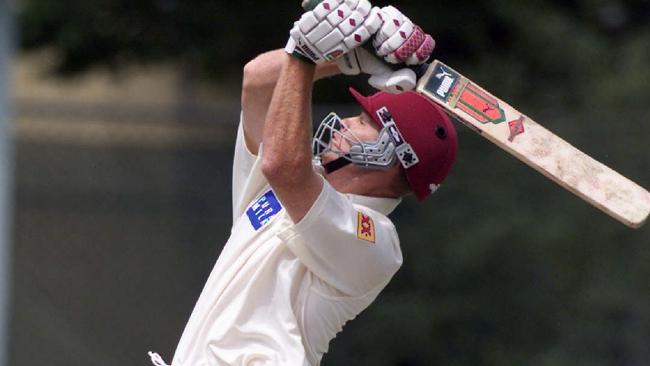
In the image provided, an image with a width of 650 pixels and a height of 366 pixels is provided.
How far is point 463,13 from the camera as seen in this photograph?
8766 millimetres

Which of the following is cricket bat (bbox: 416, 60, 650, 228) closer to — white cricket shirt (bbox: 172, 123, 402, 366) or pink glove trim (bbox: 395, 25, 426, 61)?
pink glove trim (bbox: 395, 25, 426, 61)

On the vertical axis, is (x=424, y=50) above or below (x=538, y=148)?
above

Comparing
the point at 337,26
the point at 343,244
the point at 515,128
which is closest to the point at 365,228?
the point at 343,244

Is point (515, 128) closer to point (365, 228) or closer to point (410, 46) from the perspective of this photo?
point (410, 46)

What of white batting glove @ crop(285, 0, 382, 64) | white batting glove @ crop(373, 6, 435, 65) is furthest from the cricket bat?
white batting glove @ crop(285, 0, 382, 64)

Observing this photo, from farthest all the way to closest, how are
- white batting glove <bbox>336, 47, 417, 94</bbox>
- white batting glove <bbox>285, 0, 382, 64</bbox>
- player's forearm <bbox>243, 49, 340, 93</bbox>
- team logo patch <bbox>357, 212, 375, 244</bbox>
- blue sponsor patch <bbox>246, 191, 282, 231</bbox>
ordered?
player's forearm <bbox>243, 49, 340, 93</bbox> < blue sponsor patch <bbox>246, 191, 282, 231</bbox> < team logo patch <bbox>357, 212, 375, 244</bbox> < white batting glove <bbox>336, 47, 417, 94</bbox> < white batting glove <bbox>285, 0, 382, 64</bbox>

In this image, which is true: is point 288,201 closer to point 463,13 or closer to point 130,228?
point 130,228

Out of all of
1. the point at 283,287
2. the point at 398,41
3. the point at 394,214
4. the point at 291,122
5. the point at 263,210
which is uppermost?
the point at 398,41

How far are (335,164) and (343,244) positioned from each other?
0.36m

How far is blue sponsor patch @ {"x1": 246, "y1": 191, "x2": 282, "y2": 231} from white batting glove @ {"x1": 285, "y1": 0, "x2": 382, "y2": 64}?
609 millimetres

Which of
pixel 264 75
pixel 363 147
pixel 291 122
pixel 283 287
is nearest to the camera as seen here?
pixel 291 122

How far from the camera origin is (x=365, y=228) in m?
3.73

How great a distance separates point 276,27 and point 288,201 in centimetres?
530

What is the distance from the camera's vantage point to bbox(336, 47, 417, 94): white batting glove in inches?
139
